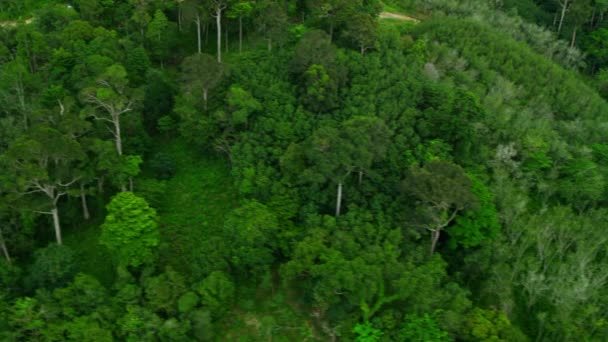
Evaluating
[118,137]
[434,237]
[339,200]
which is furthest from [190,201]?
[434,237]

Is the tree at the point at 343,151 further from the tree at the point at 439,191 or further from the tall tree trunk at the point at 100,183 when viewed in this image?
the tall tree trunk at the point at 100,183

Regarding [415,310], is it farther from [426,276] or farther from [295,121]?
[295,121]

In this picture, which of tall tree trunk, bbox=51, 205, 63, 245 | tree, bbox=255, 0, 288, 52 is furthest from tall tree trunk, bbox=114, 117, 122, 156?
tree, bbox=255, 0, 288, 52

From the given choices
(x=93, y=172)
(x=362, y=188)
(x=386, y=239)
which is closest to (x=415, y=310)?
(x=386, y=239)

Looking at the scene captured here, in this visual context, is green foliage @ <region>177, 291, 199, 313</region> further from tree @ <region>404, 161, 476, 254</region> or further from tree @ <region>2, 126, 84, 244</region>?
tree @ <region>404, 161, 476, 254</region>

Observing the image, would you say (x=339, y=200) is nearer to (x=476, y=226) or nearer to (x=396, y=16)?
(x=476, y=226)
